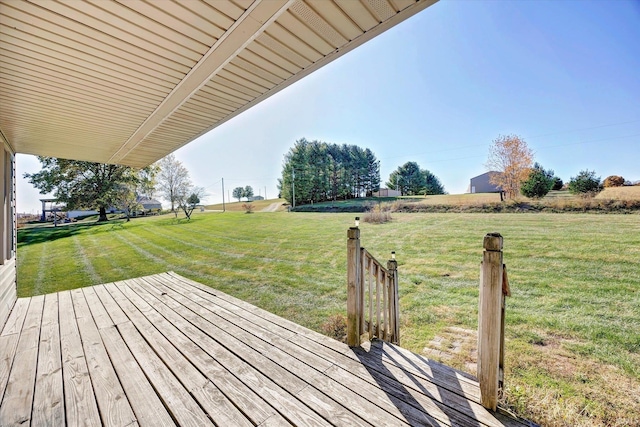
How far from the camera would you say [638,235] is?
15.6 feet

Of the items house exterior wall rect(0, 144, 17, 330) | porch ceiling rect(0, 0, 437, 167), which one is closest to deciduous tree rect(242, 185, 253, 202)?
house exterior wall rect(0, 144, 17, 330)

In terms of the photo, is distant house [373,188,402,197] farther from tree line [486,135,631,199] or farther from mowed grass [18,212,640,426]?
mowed grass [18,212,640,426]

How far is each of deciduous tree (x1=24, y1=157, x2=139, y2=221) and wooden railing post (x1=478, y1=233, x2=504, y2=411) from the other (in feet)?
53.2

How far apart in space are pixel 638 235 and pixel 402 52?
240 inches

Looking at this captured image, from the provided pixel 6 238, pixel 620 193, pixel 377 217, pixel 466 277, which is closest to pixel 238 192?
pixel 377 217

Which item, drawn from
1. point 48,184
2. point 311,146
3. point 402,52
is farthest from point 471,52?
point 48,184

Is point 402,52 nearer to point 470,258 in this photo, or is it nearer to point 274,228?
point 470,258

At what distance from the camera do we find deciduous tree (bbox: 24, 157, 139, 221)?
39.8ft

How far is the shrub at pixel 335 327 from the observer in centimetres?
293

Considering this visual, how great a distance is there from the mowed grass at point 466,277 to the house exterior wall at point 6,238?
177 cm

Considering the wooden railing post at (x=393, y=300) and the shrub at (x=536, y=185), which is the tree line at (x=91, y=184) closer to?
the wooden railing post at (x=393, y=300)

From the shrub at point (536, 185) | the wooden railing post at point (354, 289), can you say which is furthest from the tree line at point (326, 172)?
the wooden railing post at point (354, 289)

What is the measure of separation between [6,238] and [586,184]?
14551 mm

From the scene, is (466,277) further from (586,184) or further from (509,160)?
(509,160)
